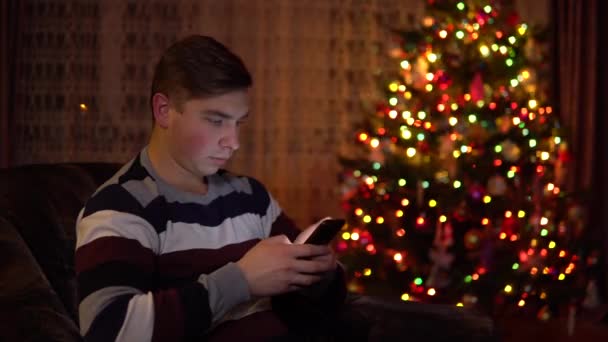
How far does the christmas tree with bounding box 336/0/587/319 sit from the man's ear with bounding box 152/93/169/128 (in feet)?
6.20

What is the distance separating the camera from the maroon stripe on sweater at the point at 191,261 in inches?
52.1

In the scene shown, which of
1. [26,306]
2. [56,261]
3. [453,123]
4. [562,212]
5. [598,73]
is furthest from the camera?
[598,73]

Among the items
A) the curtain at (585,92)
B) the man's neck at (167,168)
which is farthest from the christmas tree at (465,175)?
the man's neck at (167,168)

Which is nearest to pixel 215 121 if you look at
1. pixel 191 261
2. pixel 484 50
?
pixel 191 261

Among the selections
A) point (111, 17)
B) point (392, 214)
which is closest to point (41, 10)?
point (111, 17)

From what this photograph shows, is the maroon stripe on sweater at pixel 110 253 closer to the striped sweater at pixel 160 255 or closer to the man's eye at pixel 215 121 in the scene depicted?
the striped sweater at pixel 160 255

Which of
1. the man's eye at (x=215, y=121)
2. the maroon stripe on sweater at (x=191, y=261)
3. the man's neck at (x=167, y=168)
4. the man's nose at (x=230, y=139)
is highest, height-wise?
the man's eye at (x=215, y=121)

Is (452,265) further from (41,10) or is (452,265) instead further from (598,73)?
(41,10)

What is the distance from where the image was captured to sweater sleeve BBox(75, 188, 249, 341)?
3.64ft

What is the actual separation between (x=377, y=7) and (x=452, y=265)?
5.57ft

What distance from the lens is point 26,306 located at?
129 centimetres

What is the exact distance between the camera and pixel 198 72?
131 cm

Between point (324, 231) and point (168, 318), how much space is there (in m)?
0.35

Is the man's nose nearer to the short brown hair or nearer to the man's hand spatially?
the short brown hair
